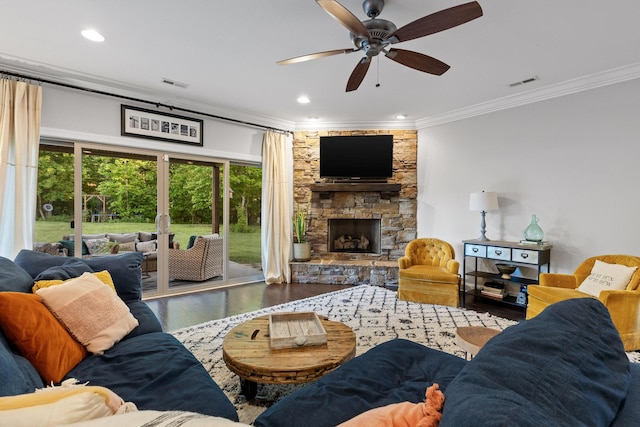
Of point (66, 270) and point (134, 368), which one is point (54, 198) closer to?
point (66, 270)

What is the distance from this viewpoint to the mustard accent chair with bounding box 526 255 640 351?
2686mm

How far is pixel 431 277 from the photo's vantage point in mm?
3877

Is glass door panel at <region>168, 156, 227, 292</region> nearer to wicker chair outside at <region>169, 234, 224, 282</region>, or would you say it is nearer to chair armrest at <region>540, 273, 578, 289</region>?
wicker chair outside at <region>169, 234, 224, 282</region>

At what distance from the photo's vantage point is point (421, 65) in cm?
270

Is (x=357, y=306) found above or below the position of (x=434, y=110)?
below

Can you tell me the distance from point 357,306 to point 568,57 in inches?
138

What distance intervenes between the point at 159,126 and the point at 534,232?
203 inches

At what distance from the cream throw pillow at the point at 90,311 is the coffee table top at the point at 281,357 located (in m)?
0.64

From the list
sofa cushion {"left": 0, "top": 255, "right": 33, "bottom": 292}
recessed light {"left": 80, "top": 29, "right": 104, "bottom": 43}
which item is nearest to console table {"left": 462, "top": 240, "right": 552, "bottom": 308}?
sofa cushion {"left": 0, "top": 255, "right": 33, "bottom": 292}

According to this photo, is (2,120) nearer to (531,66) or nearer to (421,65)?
(421,65)

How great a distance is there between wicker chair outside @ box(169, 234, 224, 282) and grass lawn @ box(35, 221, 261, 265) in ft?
0.44

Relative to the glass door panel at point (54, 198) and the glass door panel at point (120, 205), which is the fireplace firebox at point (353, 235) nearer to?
the glass door panel at point (120, 205)

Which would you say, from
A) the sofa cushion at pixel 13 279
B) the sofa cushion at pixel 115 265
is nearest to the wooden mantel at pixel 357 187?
the sofa cushion at pixel 115 265

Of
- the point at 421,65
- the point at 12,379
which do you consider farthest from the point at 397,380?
the point at 421,65
